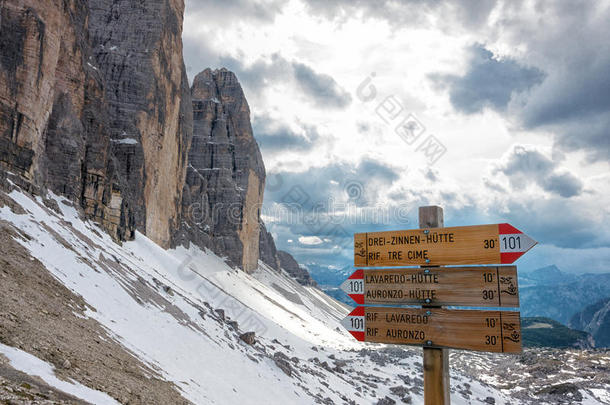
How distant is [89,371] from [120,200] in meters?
30.7

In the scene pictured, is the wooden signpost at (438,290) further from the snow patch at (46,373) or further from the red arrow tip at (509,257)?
the snow patch at (46,373)

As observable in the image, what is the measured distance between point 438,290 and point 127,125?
4784 cm

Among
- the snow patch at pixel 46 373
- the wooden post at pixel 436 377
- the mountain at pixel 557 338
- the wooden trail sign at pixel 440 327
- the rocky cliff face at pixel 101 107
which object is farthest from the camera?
the mountain at pixel 557 338

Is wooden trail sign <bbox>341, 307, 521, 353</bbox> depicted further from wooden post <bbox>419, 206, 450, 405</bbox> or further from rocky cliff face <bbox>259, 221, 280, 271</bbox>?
rocky cliff face <bbox>259, 221, 280, 271</bbox>

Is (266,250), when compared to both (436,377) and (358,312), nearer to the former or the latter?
(358,312)

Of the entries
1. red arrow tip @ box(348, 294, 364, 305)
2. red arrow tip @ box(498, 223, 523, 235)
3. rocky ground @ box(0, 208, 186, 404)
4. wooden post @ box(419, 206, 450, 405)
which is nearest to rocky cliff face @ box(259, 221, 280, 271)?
rocky ground @ box(0, 208, 186, 404)

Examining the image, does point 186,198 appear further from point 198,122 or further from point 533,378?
point 533,378

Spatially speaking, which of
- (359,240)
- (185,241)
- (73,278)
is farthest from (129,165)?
(359,240)

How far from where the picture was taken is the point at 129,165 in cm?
4528

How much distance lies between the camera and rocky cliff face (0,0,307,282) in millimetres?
22375

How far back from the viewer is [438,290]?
5.34 m

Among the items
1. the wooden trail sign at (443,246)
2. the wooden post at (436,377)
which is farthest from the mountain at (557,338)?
the wooden trail sign at (443,246)

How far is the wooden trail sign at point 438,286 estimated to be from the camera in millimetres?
4949

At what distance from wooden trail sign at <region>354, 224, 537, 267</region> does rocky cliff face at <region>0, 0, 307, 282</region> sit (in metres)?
19.5
